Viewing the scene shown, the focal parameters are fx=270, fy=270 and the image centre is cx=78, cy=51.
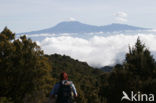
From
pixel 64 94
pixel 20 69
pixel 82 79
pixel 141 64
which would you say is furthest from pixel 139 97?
pixel 82 79

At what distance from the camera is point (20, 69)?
30719 millimetres

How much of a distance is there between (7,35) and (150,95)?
2074 cm

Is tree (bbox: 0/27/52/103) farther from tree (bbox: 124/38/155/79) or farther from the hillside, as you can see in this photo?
tree (bbox: 124/38/155/79)

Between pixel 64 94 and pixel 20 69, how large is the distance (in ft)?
76.3

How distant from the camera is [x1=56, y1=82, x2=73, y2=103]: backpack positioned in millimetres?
8312

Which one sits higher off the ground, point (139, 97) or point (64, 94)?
point (64, 94)

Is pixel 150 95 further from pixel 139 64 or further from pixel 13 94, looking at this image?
pixel 13 94

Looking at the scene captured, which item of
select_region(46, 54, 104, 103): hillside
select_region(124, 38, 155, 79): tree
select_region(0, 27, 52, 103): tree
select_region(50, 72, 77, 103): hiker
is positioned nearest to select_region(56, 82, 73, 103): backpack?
select_region(50, 72, 77, 103): hiker

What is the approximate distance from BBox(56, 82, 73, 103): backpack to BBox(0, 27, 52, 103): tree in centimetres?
2267

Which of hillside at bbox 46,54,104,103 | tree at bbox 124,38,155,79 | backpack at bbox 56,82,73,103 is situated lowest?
hillside at bbox 46,54,104,103

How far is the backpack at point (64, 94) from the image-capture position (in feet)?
27.3

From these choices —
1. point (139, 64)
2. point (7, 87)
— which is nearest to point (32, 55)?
point (7, 87)

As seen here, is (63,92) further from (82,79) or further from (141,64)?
(82,79)

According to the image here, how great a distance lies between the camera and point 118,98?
65.6 ft
